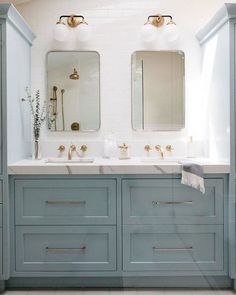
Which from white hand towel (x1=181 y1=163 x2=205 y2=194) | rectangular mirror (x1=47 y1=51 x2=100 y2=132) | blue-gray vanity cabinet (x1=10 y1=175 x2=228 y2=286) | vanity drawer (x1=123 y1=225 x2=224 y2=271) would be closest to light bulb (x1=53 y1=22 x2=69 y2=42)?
rectangular mirror (x1=47 y1=51 x2=100 y2=132)

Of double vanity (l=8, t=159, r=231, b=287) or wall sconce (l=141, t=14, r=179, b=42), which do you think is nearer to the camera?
double vanity (l=8, t=159, r=231, b=287)

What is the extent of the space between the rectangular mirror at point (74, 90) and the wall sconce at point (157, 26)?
41 centimetres

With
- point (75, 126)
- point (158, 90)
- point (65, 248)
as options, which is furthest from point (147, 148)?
point (65, 248)

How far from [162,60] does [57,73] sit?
2.63 ft

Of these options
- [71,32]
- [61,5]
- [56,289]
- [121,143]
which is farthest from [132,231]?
[61,5]

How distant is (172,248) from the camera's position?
2590mm

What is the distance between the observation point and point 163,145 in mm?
3240

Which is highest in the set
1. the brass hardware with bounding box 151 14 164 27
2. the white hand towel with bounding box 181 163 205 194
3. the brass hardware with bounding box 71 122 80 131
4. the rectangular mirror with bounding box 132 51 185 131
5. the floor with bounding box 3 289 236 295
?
the brass hardware with bounding box 151 14 164 27

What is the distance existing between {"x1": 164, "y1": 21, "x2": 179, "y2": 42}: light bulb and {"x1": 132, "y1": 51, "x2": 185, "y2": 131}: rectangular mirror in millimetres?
106

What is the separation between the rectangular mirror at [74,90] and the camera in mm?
3207

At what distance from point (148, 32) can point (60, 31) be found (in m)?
0.65

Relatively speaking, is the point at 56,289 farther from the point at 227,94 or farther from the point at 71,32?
the point at 71,32

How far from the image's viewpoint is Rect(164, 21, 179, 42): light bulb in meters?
3.12

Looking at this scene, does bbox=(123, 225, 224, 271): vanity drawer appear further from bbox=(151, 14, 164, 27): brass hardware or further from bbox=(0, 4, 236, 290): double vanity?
bbox=(151, 14, 164, 27): brass hardware
